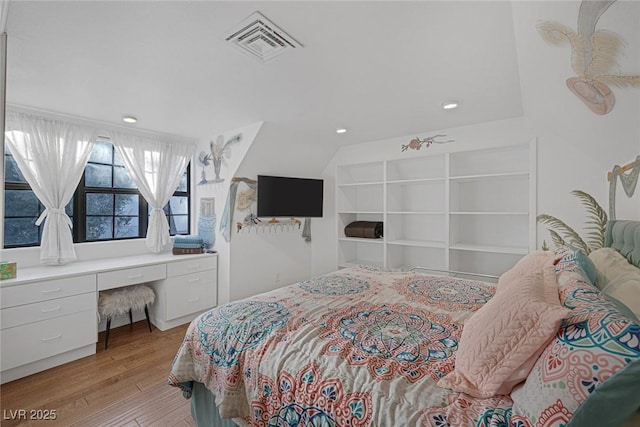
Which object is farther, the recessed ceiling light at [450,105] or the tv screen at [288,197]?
the tv screen at [288,197]

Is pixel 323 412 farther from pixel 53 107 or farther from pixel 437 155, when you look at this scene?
pixel 53 107

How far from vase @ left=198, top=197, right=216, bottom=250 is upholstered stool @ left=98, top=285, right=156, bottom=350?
84 cm

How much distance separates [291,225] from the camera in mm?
4070

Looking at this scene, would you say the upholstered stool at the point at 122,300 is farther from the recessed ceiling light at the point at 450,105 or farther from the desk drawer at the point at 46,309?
the recessed ceiling light at the point at 450,105

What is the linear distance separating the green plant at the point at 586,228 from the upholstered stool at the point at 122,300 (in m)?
4.02

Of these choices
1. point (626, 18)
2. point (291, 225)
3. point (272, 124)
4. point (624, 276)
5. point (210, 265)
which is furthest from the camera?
point (291, 225)

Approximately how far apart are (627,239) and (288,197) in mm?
2985

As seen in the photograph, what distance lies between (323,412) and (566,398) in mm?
706

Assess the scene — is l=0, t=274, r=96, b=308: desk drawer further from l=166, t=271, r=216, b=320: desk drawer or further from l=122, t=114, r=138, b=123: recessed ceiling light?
l=122, t=114, r=138, b=123: recessed ceiling light

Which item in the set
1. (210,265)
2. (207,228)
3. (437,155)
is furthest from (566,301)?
(207,228)

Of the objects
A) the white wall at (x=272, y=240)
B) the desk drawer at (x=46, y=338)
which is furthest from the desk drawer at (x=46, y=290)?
the white wall at (x=272, y=240)

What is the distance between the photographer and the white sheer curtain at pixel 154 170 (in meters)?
3.21

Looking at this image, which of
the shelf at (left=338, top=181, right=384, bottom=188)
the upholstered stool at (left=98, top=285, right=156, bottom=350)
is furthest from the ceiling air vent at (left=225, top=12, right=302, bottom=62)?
the upholstered stool at (left=98, top=285, right=156, bottom=350)

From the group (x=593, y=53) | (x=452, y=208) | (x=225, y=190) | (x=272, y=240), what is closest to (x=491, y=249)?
(x=452, y=208)
